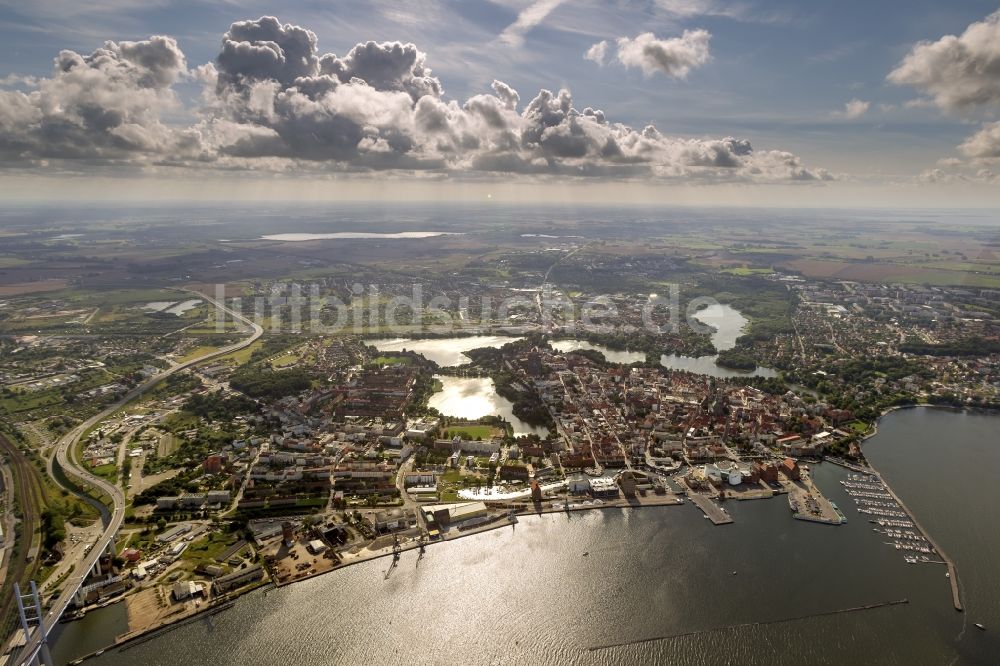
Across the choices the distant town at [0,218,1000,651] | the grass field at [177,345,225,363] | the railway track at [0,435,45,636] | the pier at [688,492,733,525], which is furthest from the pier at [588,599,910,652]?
the grass field at [177,345,225,363]

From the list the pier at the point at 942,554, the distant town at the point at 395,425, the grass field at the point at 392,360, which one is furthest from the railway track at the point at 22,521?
the pier at the point at 942,554

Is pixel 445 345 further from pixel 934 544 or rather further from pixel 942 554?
pixel 942 554

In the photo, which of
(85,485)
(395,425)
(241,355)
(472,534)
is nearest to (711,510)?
(472,534)

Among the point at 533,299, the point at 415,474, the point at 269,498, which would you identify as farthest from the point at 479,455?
the point at 533,299

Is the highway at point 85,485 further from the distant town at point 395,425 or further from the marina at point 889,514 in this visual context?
the marina at point 889,514

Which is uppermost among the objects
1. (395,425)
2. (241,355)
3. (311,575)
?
(395,425)

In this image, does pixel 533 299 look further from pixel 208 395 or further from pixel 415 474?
pixel 415 474

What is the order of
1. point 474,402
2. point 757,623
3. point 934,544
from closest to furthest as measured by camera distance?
1. point 757,623
2. point 934,544
3. point 474,402

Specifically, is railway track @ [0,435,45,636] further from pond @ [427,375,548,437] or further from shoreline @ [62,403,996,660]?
pond @ [427,375,548,437]
